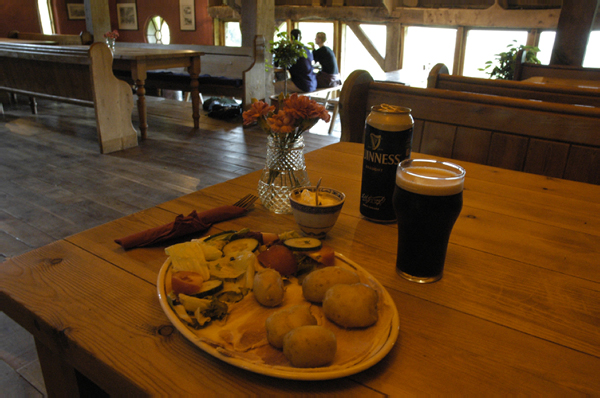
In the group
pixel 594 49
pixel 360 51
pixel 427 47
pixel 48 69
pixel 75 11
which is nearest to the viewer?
pixel 48 69

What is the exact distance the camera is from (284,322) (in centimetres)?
54

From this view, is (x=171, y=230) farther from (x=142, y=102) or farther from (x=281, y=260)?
(x=142, y=102)

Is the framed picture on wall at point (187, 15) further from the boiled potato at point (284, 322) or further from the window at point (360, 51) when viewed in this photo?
the boiled potato at point (284, 322)

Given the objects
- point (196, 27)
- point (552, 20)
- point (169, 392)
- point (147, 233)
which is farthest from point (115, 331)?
point (196, 27)

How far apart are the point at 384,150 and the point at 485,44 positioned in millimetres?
6816

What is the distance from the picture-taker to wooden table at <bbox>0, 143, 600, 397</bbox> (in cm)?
52

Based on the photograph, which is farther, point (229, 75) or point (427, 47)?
point (427, 47)

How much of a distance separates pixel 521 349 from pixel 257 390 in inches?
14.4

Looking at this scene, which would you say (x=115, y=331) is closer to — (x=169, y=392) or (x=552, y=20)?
(x=169, y=392)

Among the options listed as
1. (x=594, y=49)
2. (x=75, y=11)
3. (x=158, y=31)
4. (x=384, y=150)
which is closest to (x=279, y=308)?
(x=384, y=150)

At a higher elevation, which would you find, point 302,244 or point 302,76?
point 302,244

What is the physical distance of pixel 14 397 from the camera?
130cm

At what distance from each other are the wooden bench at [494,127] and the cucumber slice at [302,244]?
131 cm

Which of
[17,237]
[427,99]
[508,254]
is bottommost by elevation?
[17,237]
